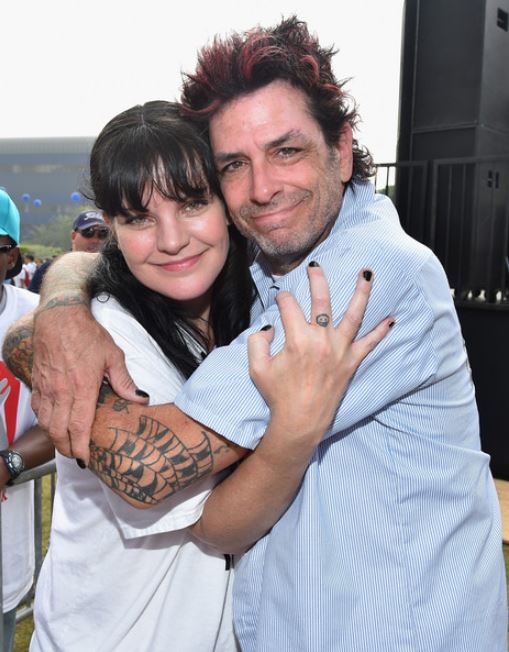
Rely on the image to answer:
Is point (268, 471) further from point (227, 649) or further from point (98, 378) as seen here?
point (227, 649)

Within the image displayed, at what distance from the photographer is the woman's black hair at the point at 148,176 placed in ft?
5.33

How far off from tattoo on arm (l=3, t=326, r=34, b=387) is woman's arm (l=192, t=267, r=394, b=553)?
0.71 metres

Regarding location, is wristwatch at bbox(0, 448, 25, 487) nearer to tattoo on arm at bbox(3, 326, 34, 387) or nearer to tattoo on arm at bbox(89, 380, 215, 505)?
tattoo on arm at bbox(3, 326, 34, 387)

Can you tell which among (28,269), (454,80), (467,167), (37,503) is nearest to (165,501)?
(37,503)

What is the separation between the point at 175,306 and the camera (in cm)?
189

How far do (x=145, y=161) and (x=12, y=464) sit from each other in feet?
4.26

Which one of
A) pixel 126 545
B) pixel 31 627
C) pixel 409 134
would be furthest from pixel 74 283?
pixel 409 134

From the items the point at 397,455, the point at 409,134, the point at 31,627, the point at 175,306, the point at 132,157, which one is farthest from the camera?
the point at 409,134

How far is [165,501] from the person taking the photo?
140 centimetres

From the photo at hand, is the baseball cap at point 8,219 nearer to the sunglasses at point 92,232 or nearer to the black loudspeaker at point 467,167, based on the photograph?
the sunglasses at point 92,232

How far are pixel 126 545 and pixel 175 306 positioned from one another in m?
0.72

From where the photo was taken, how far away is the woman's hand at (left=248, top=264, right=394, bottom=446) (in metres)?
1.27

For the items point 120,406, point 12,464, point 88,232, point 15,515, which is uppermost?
point 88,232

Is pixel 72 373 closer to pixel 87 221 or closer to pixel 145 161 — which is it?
pixel 145 161
